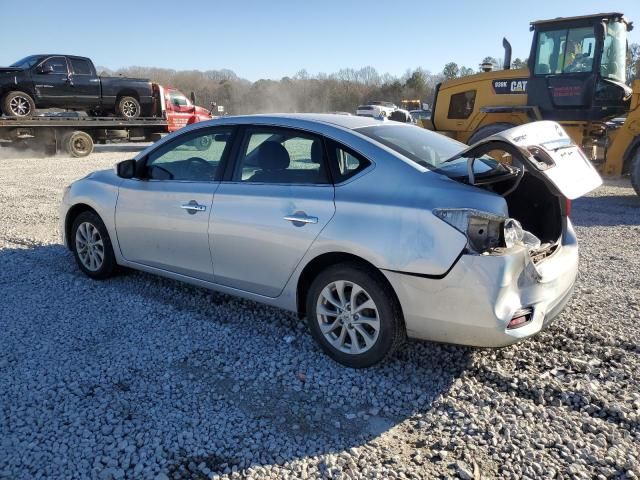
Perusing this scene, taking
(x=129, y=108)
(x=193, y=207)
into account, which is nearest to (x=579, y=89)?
(x=193, y=207)

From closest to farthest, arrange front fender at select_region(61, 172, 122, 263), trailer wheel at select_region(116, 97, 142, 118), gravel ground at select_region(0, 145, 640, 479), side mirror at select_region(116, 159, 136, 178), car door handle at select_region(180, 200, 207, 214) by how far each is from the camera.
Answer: gravel ground at select_region(0, 145, 640, 479), car door handle at select_region(180, 200, 207, 214), side mirror at select_region(116, 159, 136, 178), front fender at select_region(61, 172, 122, 263), trailer wheel at select_region(116, 97, 142, 118)

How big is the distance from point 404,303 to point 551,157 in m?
1.22

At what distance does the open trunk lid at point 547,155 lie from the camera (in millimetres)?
3008

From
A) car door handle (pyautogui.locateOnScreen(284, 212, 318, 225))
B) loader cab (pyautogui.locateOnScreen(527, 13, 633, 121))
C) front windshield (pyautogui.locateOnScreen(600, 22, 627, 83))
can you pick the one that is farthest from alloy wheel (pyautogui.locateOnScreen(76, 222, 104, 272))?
front windshield (pyautogui.locateOnScreen(600, 22, 627, 83))

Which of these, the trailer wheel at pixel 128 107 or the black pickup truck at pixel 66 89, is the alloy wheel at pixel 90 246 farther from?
the trailer wheel at pixel 128 107

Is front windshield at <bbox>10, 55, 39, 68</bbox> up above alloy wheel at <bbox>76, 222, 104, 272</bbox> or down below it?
above

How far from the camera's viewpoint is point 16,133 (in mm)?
16500

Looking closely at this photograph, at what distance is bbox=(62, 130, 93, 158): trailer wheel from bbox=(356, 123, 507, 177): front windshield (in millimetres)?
16124

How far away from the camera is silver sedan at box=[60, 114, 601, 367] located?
298cm

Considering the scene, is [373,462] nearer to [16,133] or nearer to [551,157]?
[551,157]

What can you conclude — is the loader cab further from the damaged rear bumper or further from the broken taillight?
the broken taillight

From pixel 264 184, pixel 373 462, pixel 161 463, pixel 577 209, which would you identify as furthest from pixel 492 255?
pixel 577 209

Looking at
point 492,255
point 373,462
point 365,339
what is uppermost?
point 492,255

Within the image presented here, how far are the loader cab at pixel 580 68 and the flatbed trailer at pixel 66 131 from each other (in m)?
13.8
